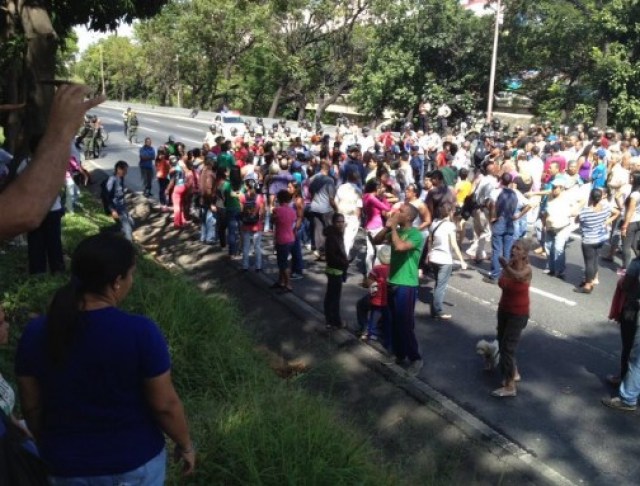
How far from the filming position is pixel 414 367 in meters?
6.76

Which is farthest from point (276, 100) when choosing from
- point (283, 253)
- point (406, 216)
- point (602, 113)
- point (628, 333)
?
point (628, 333)

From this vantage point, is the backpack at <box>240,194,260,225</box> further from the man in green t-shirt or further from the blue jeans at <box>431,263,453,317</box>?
the man in green t-shirt

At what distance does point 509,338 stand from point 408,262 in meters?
1.19

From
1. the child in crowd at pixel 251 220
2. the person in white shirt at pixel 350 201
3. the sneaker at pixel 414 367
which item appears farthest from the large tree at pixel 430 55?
the sneaker at pixel 414 367

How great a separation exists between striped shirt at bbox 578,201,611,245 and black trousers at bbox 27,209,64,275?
6991 millimetres

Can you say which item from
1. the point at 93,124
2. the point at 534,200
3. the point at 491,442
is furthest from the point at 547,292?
the point at 93,124

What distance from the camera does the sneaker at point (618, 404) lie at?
593 cm

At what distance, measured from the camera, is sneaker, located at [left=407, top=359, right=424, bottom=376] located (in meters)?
6.71

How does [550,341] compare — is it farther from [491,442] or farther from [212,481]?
[212,481]

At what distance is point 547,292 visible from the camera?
949 centimetres

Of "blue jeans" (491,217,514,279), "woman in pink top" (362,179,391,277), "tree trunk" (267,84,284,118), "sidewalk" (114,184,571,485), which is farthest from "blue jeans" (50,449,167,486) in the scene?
"tree trunk" (267,84,284,118)

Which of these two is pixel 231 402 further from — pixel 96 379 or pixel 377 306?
pixel 96 379

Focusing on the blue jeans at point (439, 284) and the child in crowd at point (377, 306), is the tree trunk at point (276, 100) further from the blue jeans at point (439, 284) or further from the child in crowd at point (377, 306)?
the child in crowd at point (377, 306)

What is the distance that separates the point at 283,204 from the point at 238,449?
541 cm
